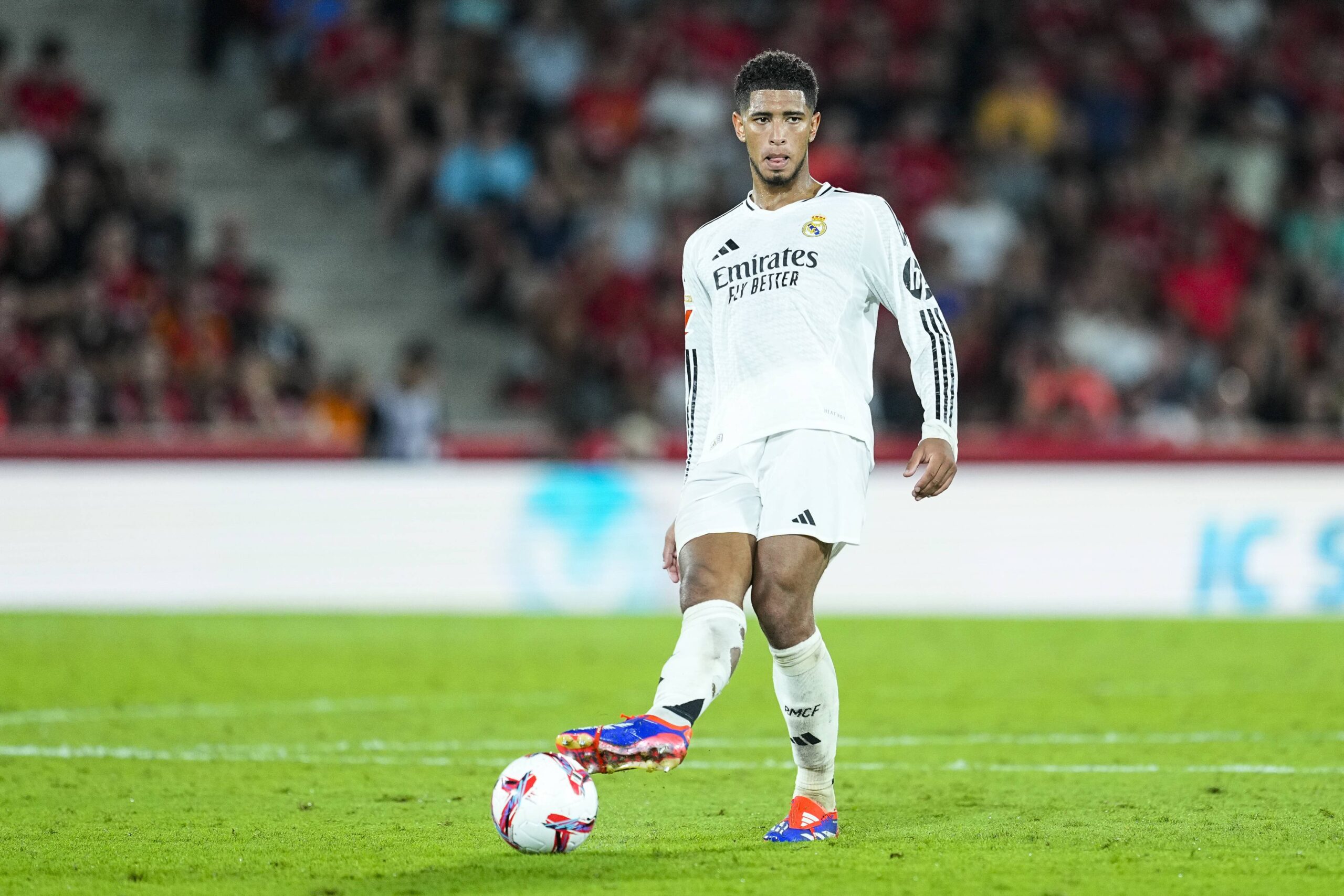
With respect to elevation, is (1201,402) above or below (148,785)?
above

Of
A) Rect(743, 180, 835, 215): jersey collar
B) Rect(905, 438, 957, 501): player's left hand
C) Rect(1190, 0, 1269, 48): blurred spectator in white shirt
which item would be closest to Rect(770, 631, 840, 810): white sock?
Rect(905, 438, 957, 501): player's left hand

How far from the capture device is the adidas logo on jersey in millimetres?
5605

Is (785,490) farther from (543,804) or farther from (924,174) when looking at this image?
(924,174)

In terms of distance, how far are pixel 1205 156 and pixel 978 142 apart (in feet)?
7.84

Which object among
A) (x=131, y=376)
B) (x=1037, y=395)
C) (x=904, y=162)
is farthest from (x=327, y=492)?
(x=904, y=162)

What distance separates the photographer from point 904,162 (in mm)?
17891

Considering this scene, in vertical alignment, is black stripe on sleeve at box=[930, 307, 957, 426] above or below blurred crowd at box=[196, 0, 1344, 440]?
below

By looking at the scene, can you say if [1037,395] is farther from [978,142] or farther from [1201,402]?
[978,142]

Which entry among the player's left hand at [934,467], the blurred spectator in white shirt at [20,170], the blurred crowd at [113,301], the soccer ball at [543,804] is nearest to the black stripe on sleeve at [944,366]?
the player's left hand at [934,467]

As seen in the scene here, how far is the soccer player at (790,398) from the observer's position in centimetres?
529

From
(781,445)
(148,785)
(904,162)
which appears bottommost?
(148,785)

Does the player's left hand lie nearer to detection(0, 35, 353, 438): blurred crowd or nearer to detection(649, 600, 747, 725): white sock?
detection(649, 600, 747, 725): white sock

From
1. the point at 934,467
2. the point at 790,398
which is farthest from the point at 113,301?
the point at 934,467

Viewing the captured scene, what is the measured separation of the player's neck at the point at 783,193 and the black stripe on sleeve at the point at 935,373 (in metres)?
0.51
